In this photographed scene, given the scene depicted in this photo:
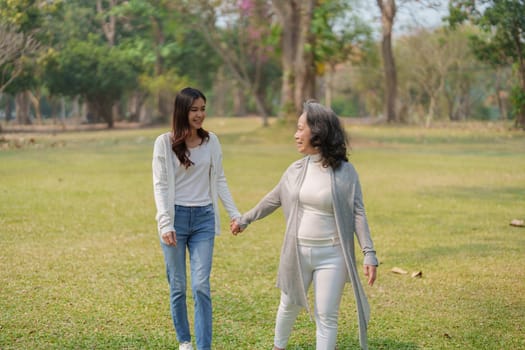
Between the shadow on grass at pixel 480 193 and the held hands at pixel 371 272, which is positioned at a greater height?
the held hands at pixel 371 272

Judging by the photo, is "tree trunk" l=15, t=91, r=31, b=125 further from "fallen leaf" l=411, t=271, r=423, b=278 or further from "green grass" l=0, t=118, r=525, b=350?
"fallen leaf" l=411, t=271, r=423, b=278

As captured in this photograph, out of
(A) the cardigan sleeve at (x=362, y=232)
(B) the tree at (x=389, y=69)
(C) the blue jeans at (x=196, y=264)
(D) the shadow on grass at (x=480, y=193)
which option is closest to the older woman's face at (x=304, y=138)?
(A) the cardigan sleeve at (x=362, y=232)

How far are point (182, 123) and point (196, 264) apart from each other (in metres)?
0.81

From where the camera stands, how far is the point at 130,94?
49656 mm

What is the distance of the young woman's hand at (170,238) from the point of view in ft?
14.9

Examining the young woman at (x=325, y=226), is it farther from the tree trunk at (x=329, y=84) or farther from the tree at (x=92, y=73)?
the tree trunk at (x=329, y=84)

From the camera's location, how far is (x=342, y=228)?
13.9ft

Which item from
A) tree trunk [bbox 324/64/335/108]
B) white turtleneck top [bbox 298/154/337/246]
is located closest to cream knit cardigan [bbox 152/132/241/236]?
white turtleneck top [bbox 298/154/337/246]

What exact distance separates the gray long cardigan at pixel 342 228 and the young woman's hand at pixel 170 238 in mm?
636

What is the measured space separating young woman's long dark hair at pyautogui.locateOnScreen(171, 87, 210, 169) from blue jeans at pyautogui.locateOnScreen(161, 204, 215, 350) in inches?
11.9

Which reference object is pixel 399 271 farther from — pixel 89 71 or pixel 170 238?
pixel 89 71

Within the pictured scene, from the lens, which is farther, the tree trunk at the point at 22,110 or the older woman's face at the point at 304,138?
the tree trunk at the point at 22,110

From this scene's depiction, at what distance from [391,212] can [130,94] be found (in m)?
39.8

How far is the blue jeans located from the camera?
181 inches
